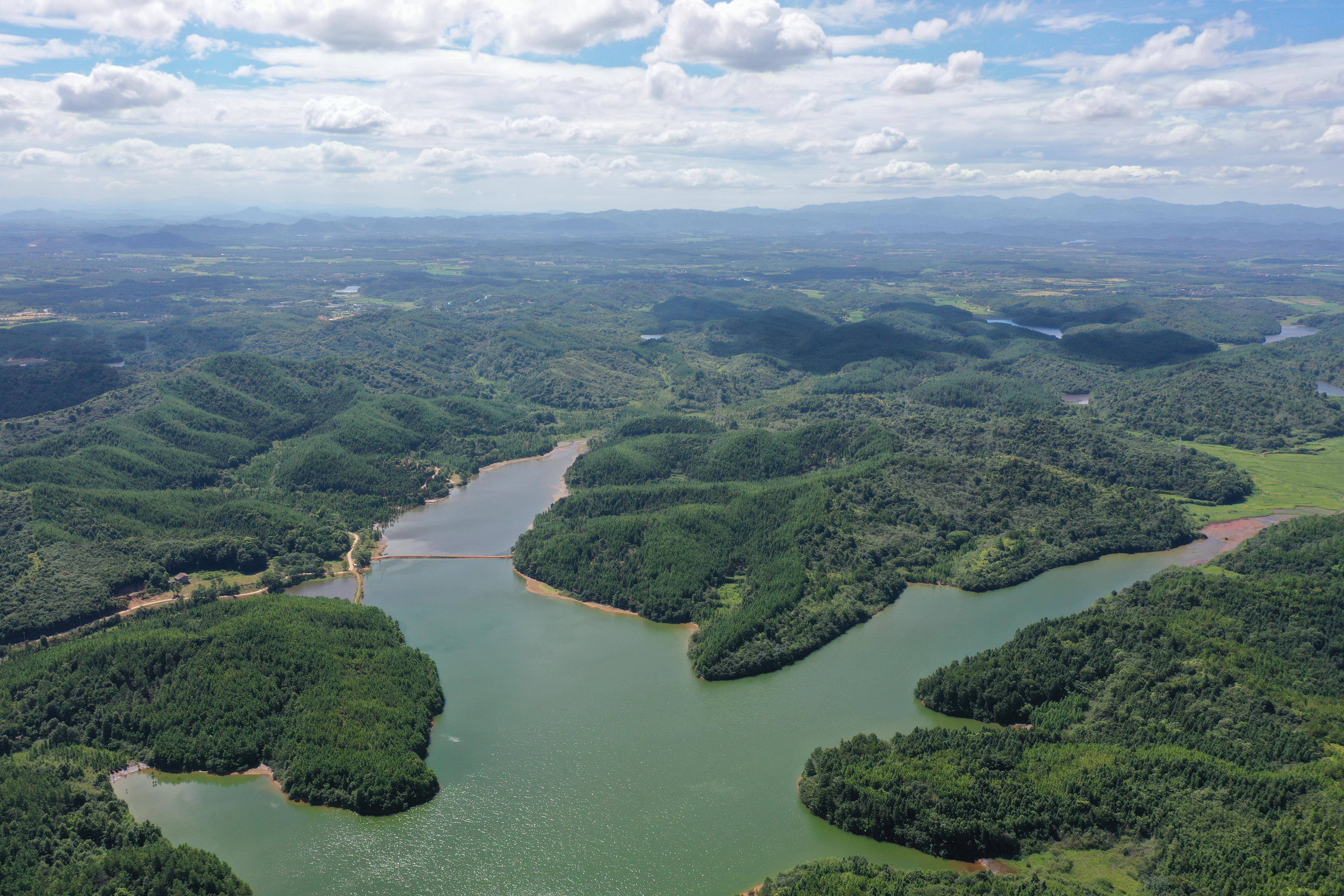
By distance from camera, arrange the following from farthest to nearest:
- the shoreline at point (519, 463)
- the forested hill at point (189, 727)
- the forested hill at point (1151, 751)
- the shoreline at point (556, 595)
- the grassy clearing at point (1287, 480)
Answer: the shoreline at point (519, 463) < the grassy clearing at point (1287, 480) < the shoreline at point (556, 595) < the forested hill at point (189, 727) < the forested hill at point (1151, 751)

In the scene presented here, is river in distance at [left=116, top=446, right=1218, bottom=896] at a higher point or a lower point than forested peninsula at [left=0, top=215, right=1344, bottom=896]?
lower

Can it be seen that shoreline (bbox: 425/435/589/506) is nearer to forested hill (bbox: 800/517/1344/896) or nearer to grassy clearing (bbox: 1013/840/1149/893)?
forested hill (bbox: 800/517/1344/896)

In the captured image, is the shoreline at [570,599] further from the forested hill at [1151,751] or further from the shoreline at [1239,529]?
the shoreline at [1239,529]

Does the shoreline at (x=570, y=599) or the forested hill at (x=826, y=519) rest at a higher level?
the forested hill at (x=826, y=519)

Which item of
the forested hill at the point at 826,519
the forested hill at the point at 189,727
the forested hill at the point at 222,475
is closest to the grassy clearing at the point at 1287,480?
the forested hill at the point at 826,519

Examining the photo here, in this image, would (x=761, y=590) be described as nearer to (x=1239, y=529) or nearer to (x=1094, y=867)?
(x=1094, y=867)

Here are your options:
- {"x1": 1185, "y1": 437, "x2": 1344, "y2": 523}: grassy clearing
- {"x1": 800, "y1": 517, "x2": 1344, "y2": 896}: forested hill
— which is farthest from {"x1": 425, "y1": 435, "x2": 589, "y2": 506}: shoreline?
{"x1": 1185, "y1": 437, "x2": 1344, "y2": 523}: grassy clearing
